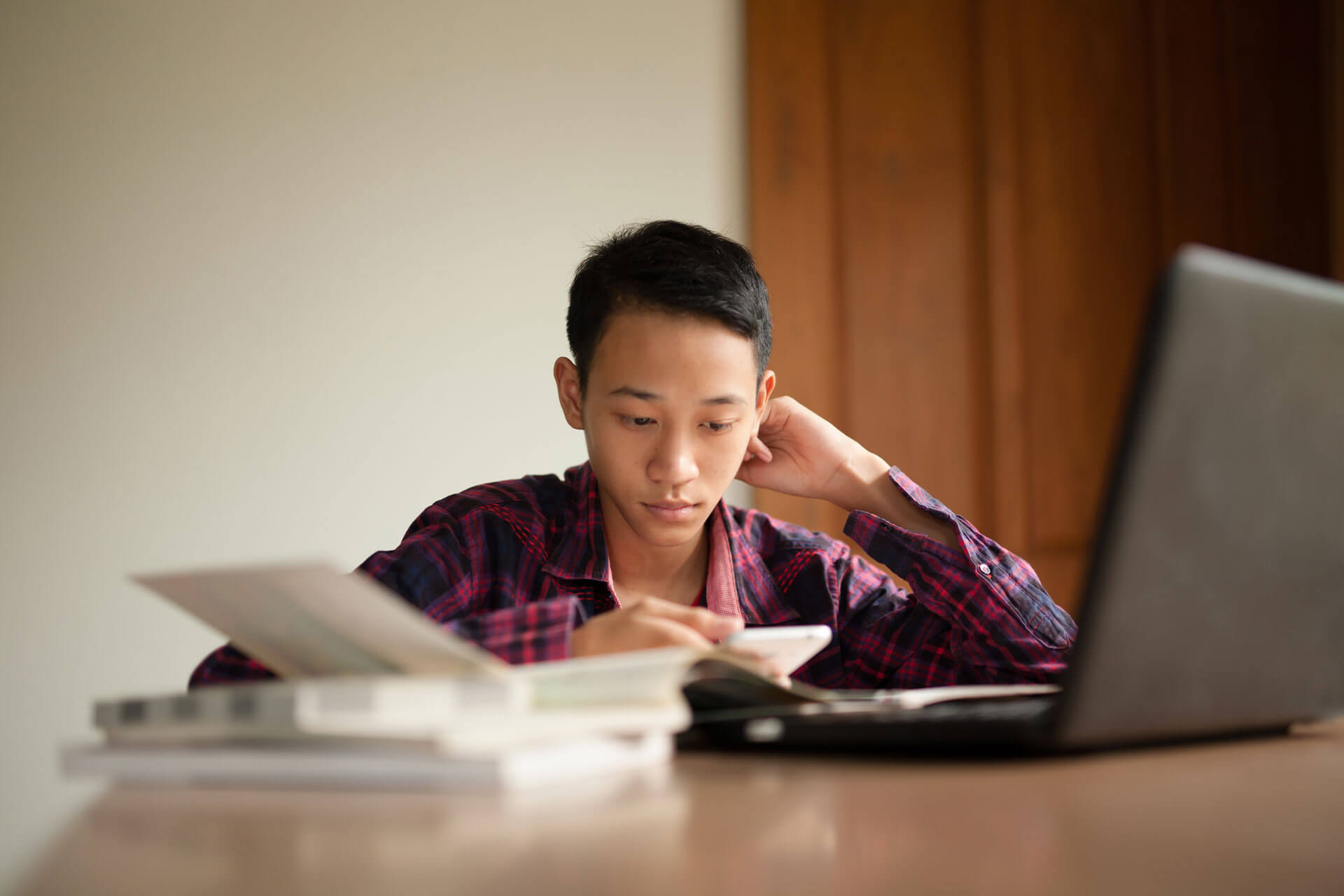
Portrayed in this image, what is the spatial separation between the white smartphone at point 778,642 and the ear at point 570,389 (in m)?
0.76

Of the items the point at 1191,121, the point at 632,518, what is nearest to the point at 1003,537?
→ the point at 1191,121

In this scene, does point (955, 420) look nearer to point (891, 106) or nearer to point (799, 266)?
point (799, 266)

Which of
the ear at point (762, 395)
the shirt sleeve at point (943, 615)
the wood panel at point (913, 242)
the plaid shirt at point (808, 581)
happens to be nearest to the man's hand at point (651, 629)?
the plaid shirt at point (808, 581)

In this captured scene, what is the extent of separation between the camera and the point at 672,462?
44.0 inches

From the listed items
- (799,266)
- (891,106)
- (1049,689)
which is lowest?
(1049,689)

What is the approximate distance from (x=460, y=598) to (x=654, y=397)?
0.28 m

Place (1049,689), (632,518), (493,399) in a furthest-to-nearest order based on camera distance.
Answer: (493,399) → (632,518) → (1049,689)

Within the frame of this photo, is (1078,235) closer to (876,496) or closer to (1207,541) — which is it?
(876,496)

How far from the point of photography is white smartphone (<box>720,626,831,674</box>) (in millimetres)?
522

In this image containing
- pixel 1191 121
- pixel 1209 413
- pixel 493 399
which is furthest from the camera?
pixel 1191 121

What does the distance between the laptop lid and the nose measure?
26.1 inches

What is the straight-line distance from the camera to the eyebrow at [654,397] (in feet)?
3.69

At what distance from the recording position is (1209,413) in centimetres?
42

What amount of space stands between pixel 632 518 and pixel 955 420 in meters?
1.52
